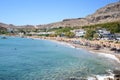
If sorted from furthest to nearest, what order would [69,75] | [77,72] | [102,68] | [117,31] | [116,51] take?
[117,31] < [116,51] < [102,68] < [77,72] < [69,75]

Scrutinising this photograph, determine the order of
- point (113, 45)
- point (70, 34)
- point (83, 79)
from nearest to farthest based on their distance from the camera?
1. point (83, 79)
2. point (113, 45)
3. point (70, 34)

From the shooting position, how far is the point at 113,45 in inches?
3187

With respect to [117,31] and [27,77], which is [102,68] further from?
[117,31]

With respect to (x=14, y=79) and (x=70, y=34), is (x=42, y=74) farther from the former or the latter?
(x=70, y=34)

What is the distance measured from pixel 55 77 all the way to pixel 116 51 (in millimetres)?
37780

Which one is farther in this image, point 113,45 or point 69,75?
point 113,45

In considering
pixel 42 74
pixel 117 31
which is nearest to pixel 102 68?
pixel 42 74

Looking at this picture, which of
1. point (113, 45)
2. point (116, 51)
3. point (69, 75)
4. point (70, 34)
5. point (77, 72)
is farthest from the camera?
point (70, 34)

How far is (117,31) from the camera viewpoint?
137 metres

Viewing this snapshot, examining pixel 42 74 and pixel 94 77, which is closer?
pixel 94 77

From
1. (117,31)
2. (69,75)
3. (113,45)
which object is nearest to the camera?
(69,75)

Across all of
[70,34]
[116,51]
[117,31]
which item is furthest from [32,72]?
[70,34]

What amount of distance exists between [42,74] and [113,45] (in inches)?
1885

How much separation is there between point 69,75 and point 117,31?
346ft
